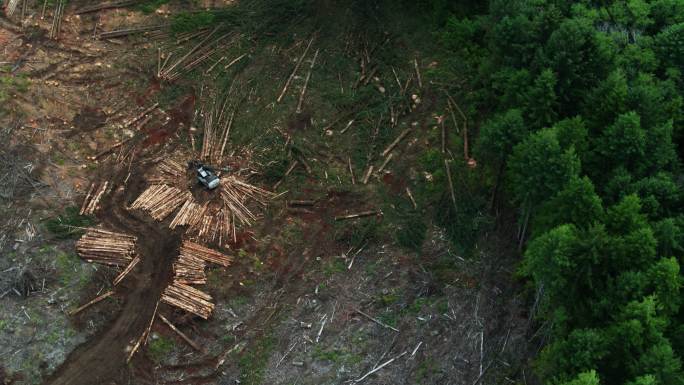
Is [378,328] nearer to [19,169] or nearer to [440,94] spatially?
[440,94]

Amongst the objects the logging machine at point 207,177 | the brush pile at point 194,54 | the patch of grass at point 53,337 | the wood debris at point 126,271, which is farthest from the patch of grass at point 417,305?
the brush pile at point 194,54

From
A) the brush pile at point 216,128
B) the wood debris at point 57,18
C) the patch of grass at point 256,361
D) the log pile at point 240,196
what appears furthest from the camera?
the wood debris at point 57,18

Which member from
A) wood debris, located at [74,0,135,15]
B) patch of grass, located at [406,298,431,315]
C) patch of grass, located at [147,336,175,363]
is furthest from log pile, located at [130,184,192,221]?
wood debris, located at [74,0,135,15]

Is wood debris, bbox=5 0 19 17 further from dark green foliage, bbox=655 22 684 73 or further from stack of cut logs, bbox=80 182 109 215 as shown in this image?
dark green foliage, bbox=655 22 684 73

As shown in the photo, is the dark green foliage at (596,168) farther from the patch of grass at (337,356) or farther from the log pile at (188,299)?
the log pile at (188,299)

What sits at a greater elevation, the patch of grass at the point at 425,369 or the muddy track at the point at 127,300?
the patch of grass at the point at 425,369

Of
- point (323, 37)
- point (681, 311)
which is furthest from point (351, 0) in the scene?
point (681, 311)

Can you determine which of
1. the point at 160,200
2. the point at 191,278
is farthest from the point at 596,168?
the point at 160,200
